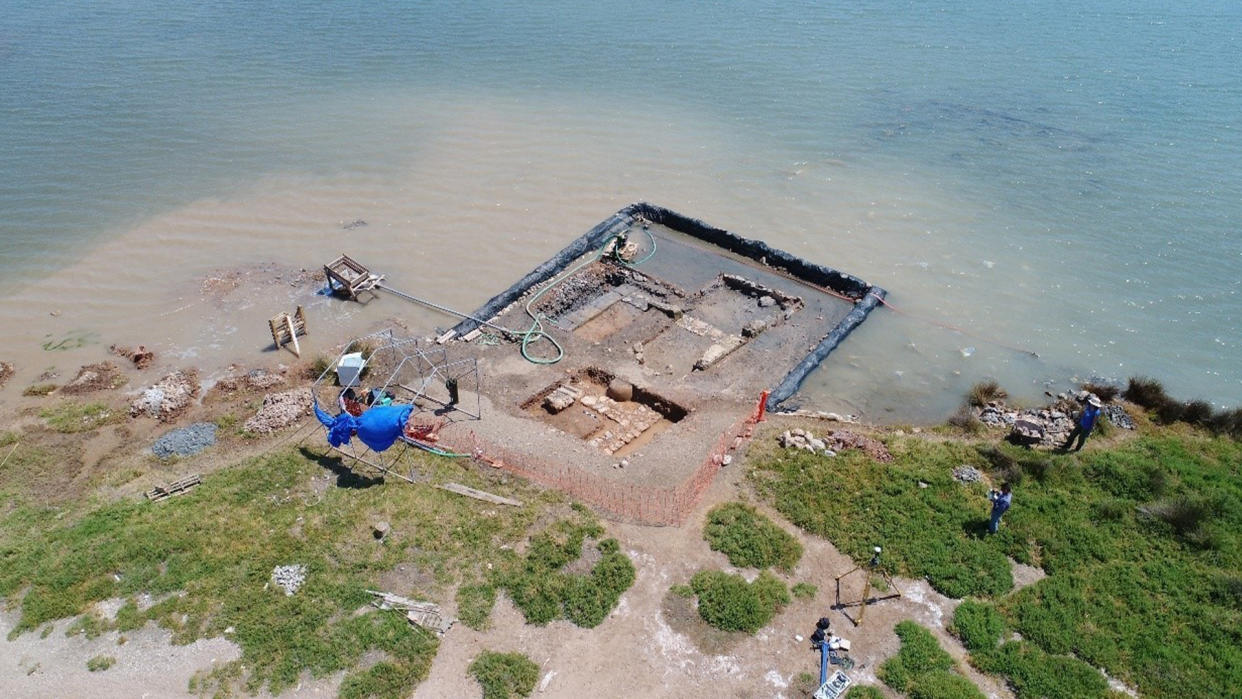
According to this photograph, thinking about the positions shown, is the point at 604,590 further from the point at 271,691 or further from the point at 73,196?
the point at 73,196

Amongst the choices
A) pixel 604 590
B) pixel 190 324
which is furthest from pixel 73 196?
pixel 604 590

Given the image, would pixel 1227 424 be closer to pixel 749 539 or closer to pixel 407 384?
pixel 749 539

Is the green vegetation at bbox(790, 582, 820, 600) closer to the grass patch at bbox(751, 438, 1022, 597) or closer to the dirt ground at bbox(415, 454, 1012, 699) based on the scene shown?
the dirt ground at bbox(415, 454, 1012, 699)

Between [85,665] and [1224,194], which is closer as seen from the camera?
[85,665]

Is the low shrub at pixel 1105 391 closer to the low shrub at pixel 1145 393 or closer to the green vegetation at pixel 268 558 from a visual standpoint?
the low shrub at pixel 1145 393

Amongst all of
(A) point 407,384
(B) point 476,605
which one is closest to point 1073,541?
(B) point 476,605
